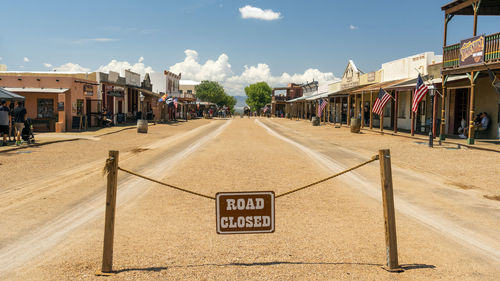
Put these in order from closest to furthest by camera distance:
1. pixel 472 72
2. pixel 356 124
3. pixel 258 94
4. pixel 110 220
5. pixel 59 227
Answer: pixel 110 220, pixel 59 227, pixel 472 72, pixel 356 124, pixel 258 94

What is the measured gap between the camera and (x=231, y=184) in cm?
883

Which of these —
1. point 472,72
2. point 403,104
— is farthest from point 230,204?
point 403,104

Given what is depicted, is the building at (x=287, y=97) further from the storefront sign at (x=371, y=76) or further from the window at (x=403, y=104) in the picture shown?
the window at (x=403, y=104)

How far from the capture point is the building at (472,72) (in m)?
17.8

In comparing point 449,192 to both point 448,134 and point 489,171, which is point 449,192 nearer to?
point 489,171

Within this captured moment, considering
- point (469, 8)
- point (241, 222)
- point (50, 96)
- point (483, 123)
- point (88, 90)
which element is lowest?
point (241, 222)

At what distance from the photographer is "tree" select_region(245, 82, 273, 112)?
15750 centimetres

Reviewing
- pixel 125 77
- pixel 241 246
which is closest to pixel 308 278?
pixel 241 246

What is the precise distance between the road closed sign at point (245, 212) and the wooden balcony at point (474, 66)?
16177 mm

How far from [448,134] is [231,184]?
63.9ft

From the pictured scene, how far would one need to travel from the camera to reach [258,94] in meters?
158

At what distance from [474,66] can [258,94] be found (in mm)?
140052

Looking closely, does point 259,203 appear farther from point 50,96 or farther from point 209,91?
point 209,91

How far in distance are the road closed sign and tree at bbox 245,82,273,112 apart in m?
153
